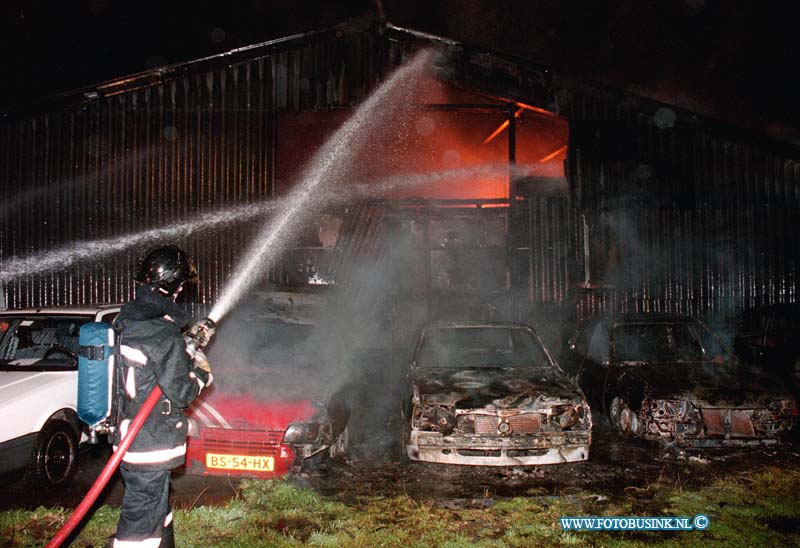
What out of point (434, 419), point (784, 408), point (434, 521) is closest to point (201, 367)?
point (434, 521)

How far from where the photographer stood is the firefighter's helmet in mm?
3205

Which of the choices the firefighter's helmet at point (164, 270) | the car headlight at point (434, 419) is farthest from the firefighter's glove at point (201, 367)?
the car headlight at point (434, 419)

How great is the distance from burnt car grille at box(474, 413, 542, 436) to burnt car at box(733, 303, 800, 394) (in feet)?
18.6

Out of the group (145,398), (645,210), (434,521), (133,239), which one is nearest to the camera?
(145,398)

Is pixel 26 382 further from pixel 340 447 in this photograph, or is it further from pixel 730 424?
pixel 730 424

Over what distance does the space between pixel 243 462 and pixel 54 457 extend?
2069mm

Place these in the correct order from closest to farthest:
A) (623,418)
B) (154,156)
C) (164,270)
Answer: (164,270)
(623,418)
(154,156)

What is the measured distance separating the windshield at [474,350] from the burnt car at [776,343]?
476 centimetres

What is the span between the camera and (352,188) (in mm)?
13305

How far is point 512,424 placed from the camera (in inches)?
198

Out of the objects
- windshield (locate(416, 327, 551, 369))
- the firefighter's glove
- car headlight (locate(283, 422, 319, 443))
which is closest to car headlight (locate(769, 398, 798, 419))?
windshield (locate(416, 327, 551, 369))

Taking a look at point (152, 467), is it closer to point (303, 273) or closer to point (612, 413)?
point (612, 413)

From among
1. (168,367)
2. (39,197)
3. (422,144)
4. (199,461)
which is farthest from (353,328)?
(422,144)

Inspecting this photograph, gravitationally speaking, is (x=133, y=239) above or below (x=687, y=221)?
below
